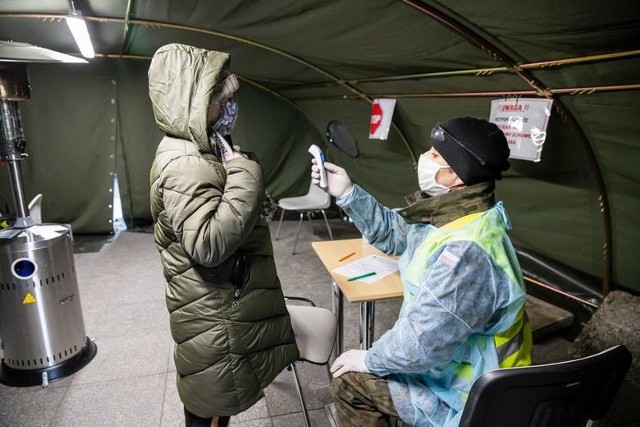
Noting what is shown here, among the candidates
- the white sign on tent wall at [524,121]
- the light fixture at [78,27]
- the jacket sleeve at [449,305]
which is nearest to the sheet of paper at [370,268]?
the jacket sleeve at [449,305]

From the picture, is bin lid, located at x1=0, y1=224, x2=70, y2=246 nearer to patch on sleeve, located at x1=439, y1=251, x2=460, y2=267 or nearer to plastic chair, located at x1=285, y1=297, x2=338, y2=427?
plastic chair, located at x1=285, y1=297, x2=338, y2=427

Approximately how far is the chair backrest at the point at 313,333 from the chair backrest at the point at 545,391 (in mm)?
732

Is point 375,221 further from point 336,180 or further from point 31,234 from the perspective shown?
point 31,234

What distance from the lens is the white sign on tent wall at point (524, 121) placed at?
1.93m

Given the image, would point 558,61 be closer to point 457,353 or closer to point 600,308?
point 457,353

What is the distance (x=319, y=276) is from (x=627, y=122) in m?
2.59

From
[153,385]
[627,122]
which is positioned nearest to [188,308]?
[153,385]

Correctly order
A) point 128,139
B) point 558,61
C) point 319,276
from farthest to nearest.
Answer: point 128,139 < point 319,276 < point 558,61

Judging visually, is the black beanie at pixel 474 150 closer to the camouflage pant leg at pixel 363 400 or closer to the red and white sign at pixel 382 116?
the camouflage pant leg at pixel 363 400

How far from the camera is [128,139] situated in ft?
16.2

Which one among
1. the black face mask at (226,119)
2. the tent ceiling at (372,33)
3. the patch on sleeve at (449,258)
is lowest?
the patch on sleeve at (449,258)

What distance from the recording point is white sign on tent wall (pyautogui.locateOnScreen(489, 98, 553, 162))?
6.34 ft

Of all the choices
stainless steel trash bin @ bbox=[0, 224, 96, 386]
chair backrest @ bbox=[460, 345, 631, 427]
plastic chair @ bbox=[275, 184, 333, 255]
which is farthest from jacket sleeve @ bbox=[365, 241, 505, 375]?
plastic chair @ bbox=[275, 184, 333, 255]

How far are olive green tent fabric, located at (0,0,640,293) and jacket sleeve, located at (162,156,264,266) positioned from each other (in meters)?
1.07
